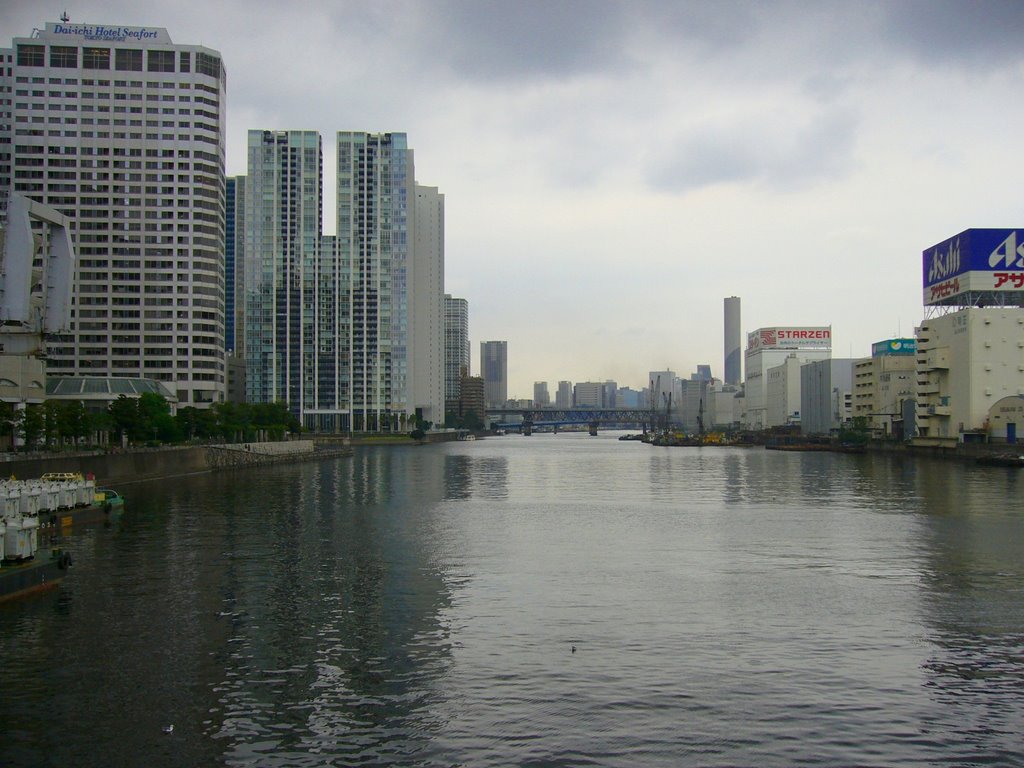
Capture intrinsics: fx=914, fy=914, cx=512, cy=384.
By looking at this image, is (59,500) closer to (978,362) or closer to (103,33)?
(978,362)

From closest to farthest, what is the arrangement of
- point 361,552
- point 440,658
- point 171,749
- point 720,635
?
1. point 171,749
2. point 440,658
3. point 720,635
4. point 361,552

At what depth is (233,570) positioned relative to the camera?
4000 cm

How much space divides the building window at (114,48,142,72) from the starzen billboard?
147 meters

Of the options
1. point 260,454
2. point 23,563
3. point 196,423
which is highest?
point 196,423

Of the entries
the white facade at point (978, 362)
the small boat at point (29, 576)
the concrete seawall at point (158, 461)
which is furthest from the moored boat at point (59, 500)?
the white facade at point (978, 362)

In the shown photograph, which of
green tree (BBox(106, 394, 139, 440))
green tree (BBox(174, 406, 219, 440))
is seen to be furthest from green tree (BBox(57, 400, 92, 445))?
green tree (BBox(174, 406, 219, 440))

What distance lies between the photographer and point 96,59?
169875 millimetres

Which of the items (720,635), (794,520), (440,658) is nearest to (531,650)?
(440,658)

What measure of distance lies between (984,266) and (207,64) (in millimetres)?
140282

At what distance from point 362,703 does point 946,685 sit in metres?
14.8

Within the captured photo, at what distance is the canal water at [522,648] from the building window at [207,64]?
137 m

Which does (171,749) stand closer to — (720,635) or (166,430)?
(720,635)

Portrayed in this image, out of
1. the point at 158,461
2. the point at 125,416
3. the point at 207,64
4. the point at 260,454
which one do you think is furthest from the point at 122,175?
the point at 158,461

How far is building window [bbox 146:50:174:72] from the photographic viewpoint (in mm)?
169625
